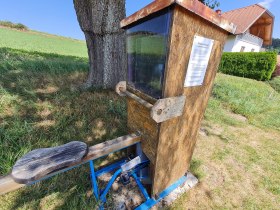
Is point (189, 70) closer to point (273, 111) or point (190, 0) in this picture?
point (190, 0)

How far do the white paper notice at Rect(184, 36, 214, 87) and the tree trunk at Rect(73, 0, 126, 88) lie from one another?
1979mm

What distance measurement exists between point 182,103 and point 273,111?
5.14 m

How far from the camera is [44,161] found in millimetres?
1122

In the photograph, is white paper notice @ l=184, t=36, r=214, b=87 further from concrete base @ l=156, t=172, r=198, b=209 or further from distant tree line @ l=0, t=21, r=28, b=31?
distant tree line @ l=0, t=21, r=28, b=31

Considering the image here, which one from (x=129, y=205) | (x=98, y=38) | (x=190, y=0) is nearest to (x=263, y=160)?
(x=129, y=205)

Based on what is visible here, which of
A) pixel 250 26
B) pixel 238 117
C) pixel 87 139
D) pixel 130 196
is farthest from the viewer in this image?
pixel 250 26

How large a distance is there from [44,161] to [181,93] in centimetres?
118

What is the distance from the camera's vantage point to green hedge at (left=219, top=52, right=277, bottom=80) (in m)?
9.62

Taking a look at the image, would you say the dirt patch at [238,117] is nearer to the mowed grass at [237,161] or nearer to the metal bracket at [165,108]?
the mowed grass at [237,161]

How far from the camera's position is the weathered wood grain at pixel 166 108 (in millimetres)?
1054

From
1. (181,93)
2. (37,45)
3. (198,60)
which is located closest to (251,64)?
(198,60)

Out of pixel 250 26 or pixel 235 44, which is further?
pixel 250 26

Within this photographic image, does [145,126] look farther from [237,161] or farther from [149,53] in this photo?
[237,161]

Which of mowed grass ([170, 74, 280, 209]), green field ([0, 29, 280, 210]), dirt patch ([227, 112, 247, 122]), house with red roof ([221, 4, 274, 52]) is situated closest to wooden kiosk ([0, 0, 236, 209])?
green field ([0, 29, 280, 210])
